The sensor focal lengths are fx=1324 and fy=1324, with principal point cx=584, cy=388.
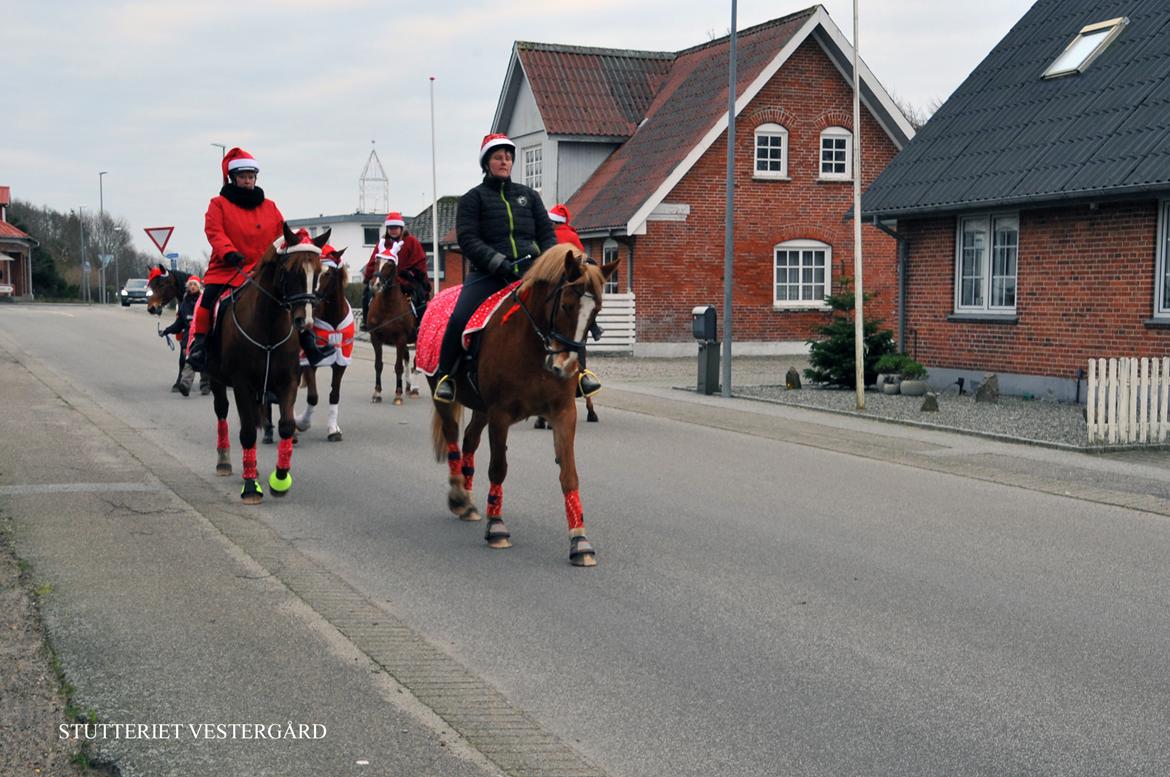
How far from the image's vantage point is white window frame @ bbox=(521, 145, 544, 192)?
123ft

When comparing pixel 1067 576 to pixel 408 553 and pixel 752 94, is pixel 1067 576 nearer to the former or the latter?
pixel 408 553

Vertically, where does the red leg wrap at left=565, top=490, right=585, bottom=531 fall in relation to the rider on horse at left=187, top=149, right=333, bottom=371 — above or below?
below

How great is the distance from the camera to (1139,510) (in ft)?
35.0

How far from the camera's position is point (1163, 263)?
707 inches

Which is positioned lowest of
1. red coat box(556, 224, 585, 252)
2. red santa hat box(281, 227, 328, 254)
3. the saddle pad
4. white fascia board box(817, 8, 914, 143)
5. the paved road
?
the paved road

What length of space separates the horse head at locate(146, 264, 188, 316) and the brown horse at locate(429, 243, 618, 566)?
12.6 meters

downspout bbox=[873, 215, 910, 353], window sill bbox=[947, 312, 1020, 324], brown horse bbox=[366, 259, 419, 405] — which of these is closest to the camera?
brown horse bbox=[366, 259, 419, 405]

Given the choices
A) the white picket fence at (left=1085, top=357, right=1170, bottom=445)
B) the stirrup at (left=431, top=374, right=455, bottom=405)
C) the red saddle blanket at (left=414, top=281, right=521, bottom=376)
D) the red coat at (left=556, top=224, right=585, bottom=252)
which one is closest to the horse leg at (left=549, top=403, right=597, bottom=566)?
the red saddle blanket at (left=414, top=281, right=521, bottom=376)

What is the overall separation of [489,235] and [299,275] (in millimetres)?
1599

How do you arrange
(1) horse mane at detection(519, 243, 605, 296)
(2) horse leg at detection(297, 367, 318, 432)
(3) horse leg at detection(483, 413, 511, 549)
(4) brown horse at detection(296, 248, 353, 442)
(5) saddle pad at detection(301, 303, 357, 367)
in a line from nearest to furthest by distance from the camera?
(1) horse mane at detection(519, 243, 605, 296)
(3) horse leg at detection(483, 413, 511, 549)
(4) brown horse at detection(296, 248, 353, 442)
(5) saddle pad at detection(301, 303, 357, 367)
(2) horse leg at detection(297, 367, 318, 432)

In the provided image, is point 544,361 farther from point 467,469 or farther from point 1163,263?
point 1163,263

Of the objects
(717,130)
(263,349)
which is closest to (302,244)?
(263,349)

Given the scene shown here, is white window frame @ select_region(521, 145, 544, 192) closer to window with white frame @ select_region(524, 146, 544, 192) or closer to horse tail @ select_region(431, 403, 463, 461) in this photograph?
window with white frame @ select_region(524, 146, 544, 192)

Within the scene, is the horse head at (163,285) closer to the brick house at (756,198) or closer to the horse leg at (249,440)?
the horse leg at (249,440)
